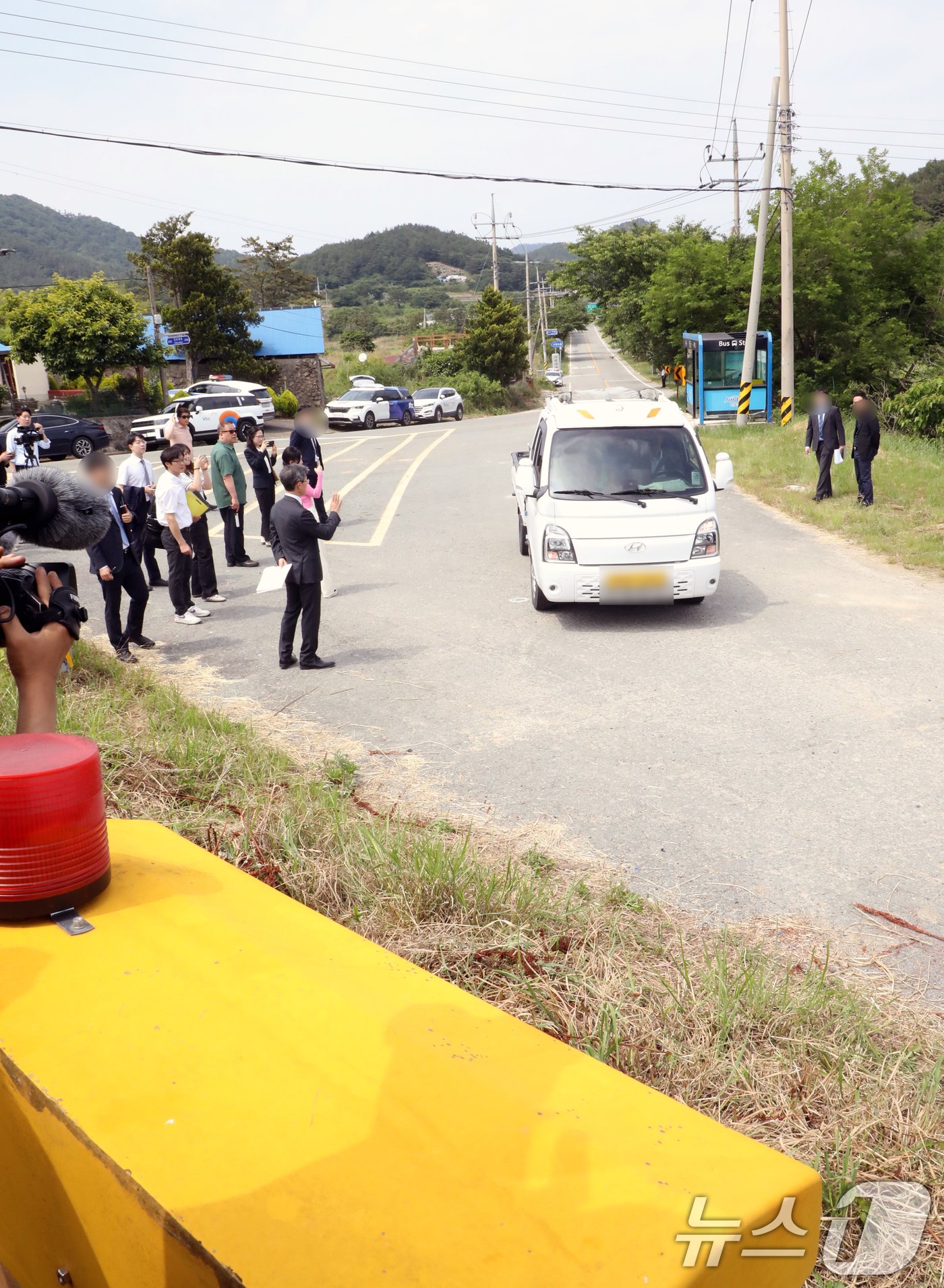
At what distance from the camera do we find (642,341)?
65.5 meters

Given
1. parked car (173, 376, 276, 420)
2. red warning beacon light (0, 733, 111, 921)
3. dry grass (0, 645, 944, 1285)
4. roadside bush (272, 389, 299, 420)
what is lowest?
dry grass (0, 645, 944, 1285)

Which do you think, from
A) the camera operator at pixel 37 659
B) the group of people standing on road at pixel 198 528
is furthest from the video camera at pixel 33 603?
the group of people standing on road at pixel 198 528

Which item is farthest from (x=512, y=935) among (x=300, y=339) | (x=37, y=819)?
(x=300, y=339)

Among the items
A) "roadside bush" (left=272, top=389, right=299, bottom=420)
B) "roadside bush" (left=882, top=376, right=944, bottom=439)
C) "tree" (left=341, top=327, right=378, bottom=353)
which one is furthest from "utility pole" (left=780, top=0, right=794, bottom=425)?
"tree" (left=341, top=327, right=378, bottom=353)

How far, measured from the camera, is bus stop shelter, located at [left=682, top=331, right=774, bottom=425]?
2994cm

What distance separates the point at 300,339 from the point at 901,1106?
165ft

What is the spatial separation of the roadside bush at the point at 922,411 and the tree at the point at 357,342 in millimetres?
60758

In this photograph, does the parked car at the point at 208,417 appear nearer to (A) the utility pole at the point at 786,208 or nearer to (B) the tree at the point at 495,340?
(A) the utility pole at the point at 786,208

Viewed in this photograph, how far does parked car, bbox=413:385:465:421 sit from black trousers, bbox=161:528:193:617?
3244 cm

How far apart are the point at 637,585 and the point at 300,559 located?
2997mm

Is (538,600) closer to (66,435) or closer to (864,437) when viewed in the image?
(864,437)

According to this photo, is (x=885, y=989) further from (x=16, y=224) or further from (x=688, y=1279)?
(x=16, y=224)

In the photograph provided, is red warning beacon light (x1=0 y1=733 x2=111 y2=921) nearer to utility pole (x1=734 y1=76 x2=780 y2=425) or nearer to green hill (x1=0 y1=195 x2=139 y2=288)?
utility pole (x1=734 y1=76 x2=780 y2=425)

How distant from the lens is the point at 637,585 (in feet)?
30.1
